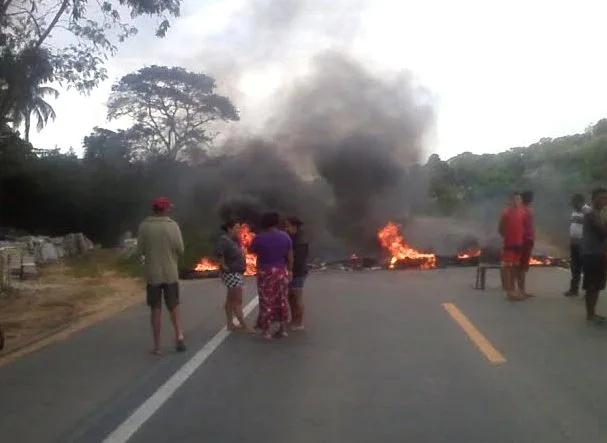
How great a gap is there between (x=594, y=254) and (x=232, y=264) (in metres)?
4.86

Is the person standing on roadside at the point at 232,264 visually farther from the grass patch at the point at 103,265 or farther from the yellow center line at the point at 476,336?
the grass patch at the point at 103,265

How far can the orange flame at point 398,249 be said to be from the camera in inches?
952

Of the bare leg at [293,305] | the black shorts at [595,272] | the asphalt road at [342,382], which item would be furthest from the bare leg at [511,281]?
the bare leg at [293,305]

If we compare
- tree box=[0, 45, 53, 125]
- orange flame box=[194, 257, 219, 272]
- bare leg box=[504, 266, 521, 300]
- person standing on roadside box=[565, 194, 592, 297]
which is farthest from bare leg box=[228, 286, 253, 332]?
orange flame box=[194, 257, 219, 272]

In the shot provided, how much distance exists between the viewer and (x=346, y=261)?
25656mm

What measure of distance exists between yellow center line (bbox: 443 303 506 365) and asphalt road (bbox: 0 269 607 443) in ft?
0.07

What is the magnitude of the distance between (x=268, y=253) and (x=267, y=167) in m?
18.0

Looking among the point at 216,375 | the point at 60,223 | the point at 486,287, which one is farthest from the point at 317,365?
the point at 60,223

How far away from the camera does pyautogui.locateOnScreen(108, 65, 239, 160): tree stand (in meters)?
47.2

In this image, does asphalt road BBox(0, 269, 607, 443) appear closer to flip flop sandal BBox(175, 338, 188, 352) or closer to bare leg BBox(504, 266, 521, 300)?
flip flop sandal BBox(175, 338, 188, 352)

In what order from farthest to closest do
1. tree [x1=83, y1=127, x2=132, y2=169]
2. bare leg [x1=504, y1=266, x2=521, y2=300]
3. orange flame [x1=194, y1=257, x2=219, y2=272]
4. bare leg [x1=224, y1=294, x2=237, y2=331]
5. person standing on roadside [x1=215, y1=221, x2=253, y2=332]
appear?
tree [x1=83, y1=127, x2=132, y2=169], orange flame [x1=194, y1=257, x2=219, y2=272], bare leg [x1=504, y1=266, x2=521, y2=300], bare leg [x1=224, y1=294, x2=237, y2=331], person standing on roadside [x1=215, y1=221, x2=253, y2=332]

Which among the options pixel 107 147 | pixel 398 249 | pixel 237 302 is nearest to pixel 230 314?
pixel 237 302

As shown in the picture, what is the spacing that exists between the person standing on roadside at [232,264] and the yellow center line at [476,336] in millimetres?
2869

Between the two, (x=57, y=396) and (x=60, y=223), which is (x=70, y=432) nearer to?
(x=57, y=396)
